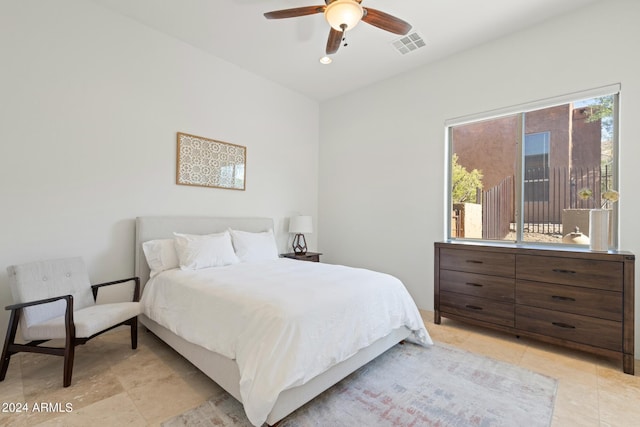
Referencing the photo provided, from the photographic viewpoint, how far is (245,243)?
136 inches

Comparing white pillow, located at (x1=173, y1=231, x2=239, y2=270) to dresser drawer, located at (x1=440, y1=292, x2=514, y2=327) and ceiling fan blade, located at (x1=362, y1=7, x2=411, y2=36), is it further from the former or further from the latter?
ceiling fan blade, located at (x1=362, y1=7, x2=411, y2=36)

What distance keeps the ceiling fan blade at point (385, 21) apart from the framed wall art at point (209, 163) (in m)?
2.30

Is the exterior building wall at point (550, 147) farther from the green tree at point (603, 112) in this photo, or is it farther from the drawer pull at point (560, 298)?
the drawer pull at point (560, 298)

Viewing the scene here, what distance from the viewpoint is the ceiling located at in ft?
8.95

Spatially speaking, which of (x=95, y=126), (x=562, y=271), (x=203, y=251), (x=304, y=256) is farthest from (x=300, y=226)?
(x=562, y=271)

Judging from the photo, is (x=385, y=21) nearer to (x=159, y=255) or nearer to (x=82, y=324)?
(x=159, y=255)

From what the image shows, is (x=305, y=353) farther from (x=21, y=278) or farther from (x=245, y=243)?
(x=21, y=278)

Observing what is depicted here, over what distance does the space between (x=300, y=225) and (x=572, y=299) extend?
3120mm

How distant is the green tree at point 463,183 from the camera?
143 inches

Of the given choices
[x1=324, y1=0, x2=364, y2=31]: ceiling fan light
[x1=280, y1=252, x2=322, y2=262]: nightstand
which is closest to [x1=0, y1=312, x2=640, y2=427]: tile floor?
[x1=280, y1=252, x2=322, y2=262]: nightstand

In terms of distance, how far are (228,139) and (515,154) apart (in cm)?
347

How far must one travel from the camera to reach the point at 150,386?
2.04 m

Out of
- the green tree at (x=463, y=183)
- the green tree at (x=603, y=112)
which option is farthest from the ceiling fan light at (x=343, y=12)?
the green tree at (x=603, y=112)

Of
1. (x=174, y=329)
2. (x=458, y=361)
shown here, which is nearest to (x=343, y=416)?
(x=458, y=361)
